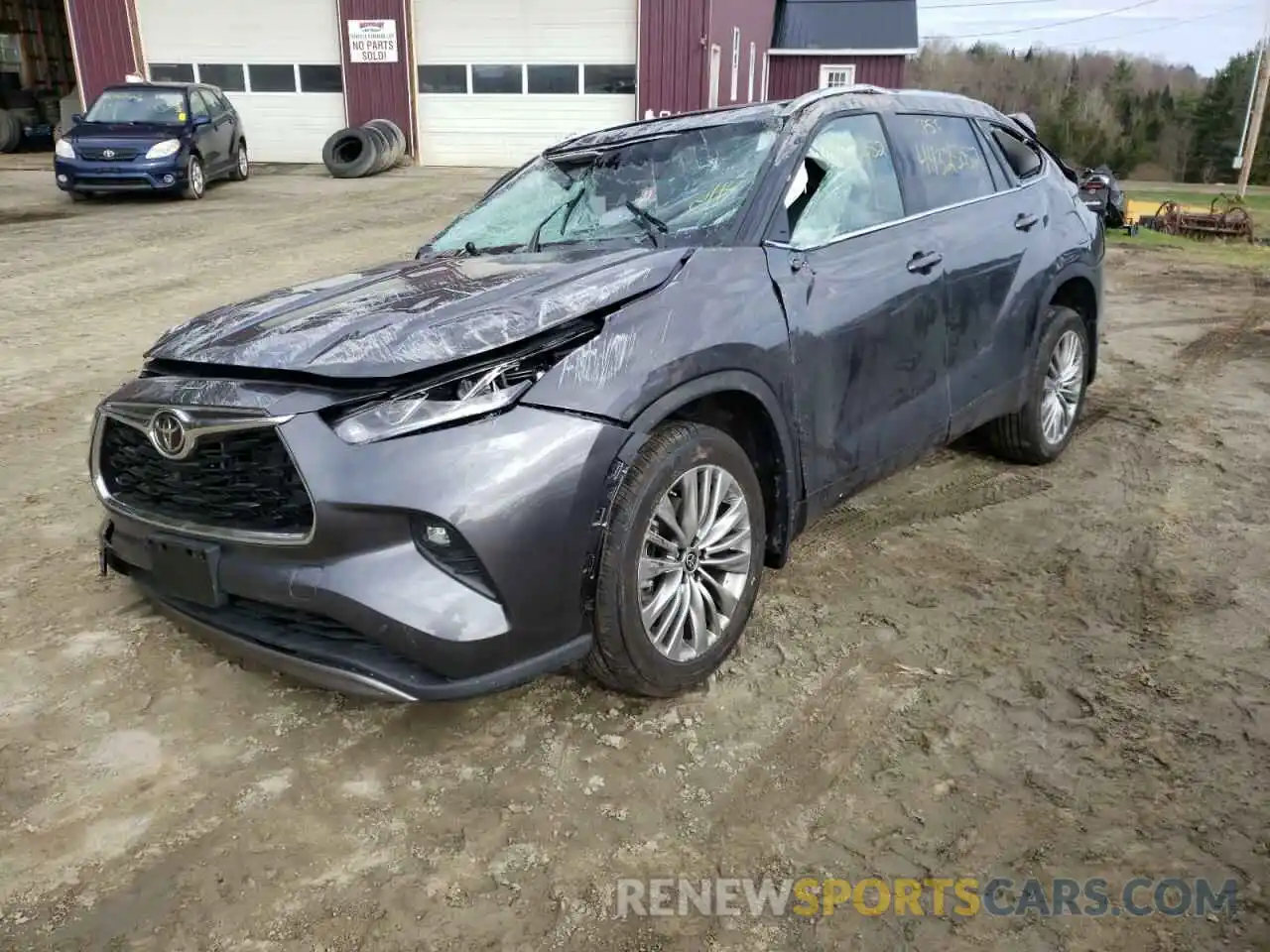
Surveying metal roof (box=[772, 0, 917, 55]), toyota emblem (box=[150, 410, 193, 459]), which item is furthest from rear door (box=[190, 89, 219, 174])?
metal roof (box=[772, 0, 917, 55])

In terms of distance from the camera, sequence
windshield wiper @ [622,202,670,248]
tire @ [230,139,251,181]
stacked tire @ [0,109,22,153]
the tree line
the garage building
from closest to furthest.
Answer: windshield wiper @ [622,202,670,248], tire @ [230,139,251,181], the garage building, stacked tire @ [0,109,22,153], the tree line

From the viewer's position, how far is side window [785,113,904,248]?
3.29m

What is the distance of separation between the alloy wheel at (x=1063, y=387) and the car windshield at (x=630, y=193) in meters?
2.07

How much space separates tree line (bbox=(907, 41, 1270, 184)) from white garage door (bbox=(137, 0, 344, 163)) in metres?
36.5

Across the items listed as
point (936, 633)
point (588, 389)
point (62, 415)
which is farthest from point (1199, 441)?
point (62, 415)

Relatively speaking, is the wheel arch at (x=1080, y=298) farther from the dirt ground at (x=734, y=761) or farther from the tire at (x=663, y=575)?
the tire at (x=663, y=575)

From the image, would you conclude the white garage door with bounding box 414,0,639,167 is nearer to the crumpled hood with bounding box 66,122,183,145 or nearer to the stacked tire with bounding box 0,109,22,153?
the crumpled hood with bounding box 66,122,183,145

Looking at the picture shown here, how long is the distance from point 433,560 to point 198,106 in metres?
15.4

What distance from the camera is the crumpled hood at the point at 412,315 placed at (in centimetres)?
246

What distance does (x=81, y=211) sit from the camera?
1351 cm

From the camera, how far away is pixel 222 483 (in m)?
2.50

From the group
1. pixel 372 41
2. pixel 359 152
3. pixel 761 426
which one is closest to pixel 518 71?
pixel 372 41

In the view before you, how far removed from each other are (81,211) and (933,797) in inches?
581

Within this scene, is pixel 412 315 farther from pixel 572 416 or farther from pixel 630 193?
pixel 630 193
